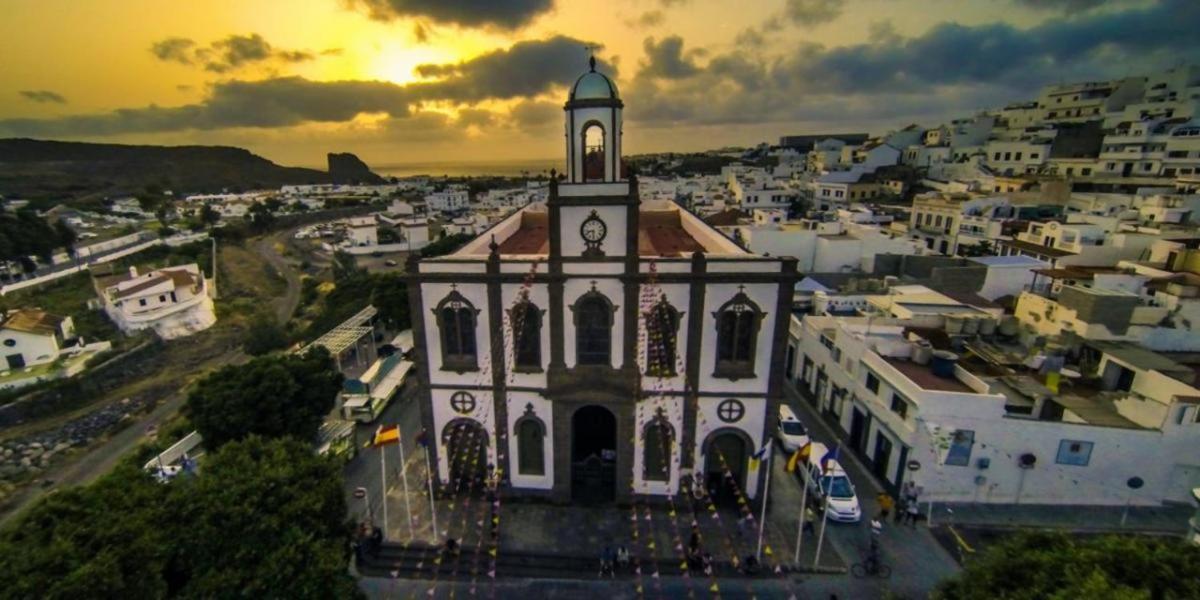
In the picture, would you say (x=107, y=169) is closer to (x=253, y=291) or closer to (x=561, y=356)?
(x=253, y=291)

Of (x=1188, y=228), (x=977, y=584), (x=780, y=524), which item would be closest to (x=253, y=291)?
(x=780, y=524)

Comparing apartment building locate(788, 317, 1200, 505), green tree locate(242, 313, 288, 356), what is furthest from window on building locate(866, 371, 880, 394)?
green tree locate(242, 313, 288, 356)

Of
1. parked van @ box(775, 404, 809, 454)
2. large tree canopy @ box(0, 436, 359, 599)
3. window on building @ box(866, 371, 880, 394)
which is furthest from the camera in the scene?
parked van @ box(775, 404, 809, 454)

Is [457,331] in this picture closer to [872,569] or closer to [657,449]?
[657,449]

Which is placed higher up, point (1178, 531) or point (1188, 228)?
point (1188, 228)

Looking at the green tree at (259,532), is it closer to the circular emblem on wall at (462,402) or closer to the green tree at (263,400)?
the circular emblem on wall at (462,402)

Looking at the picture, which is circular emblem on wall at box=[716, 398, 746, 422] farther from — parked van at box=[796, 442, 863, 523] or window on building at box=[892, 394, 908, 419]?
window on building at box=[892, 394, 908, 419]
